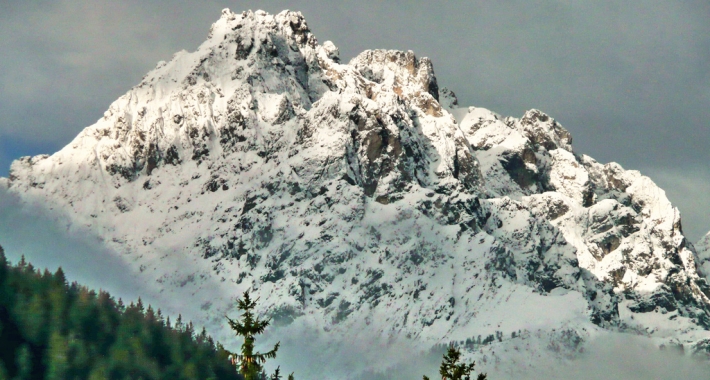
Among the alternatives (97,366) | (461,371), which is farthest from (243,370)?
(97,366)

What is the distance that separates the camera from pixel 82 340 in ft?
463

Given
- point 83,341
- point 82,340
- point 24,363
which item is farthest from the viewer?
point 82,340

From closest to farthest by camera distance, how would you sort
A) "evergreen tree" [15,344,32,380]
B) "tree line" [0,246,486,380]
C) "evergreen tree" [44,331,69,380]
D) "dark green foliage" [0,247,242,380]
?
1. "evergreen tree" [15,344,32,380]
2. "evergreen tree" [44,331,69,380]
3. "tree line" [0,246,486,380]
4. "dark green foliage" [0,247,242,380]

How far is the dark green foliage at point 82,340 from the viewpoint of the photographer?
136m

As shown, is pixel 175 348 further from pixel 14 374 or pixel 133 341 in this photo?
pixel 14 374

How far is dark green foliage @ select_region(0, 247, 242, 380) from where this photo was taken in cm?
13550

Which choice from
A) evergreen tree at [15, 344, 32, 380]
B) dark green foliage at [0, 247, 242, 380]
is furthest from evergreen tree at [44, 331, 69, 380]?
evergreen tree at [15, 344, 32, 380]

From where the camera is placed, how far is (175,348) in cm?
14612

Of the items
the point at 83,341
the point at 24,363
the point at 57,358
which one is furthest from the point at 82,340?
the point at 24,363

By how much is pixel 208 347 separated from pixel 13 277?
75.2ft

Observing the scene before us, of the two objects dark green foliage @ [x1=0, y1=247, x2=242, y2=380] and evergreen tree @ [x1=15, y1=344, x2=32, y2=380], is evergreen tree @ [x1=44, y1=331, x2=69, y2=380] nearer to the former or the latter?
dark green foliage @ [x1=0, y1=247, x2=242, y2=380]

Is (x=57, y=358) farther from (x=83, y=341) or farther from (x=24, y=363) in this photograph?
(x=83, y=341)

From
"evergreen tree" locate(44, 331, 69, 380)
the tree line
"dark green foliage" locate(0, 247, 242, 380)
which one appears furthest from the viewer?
"dark green foliage" locate(0, 247, 242, 380)

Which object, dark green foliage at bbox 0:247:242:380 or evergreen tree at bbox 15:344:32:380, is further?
dark green foliage at bbox 0:247:242:380
